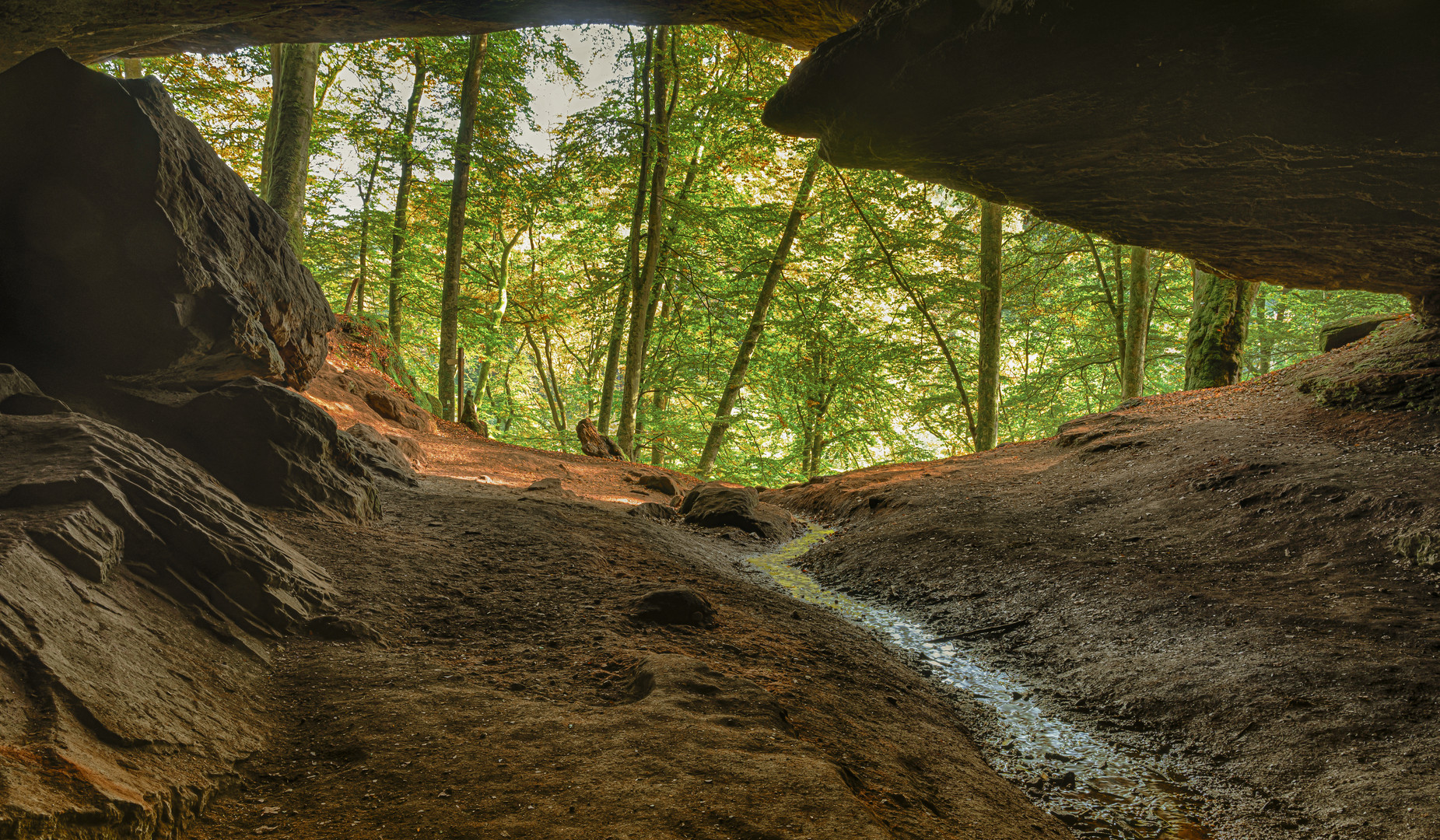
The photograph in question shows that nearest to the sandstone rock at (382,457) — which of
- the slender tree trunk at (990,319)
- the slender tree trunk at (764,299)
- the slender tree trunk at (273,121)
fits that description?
the slender tree trunk at (273,121)

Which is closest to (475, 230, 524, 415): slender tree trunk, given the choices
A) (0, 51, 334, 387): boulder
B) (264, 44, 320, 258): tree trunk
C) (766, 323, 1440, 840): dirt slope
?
(264, 44, 320, 258): tree trunk

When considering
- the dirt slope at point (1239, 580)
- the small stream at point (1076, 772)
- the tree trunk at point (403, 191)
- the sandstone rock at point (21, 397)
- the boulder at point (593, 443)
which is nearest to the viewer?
the small stream at point (1076, 772)

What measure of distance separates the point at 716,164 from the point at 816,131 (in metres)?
12.6

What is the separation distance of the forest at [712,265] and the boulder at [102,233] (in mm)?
7467

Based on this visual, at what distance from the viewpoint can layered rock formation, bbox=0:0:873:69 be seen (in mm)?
4078

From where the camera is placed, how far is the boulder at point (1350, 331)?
8.72 meters

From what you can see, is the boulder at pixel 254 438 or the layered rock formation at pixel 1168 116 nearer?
the layered rock formation at pixel 1168 116

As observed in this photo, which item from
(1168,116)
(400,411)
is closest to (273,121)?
(400,411)

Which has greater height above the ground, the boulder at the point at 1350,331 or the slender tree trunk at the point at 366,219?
the slender tree trunk at the point at 366,219

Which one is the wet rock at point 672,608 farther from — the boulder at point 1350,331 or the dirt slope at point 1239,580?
the boulder at point 1350,331

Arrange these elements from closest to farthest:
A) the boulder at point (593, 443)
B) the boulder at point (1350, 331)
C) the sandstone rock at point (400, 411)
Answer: the boulder at point (1350, 331) → the sandstone rock at point (400, 411) → the boulder at point (593, 443)

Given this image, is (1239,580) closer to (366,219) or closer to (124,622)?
(124,622)

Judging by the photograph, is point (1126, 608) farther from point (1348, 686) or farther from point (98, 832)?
point (98, 832)

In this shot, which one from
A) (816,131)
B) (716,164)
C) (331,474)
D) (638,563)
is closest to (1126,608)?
(638,563)
